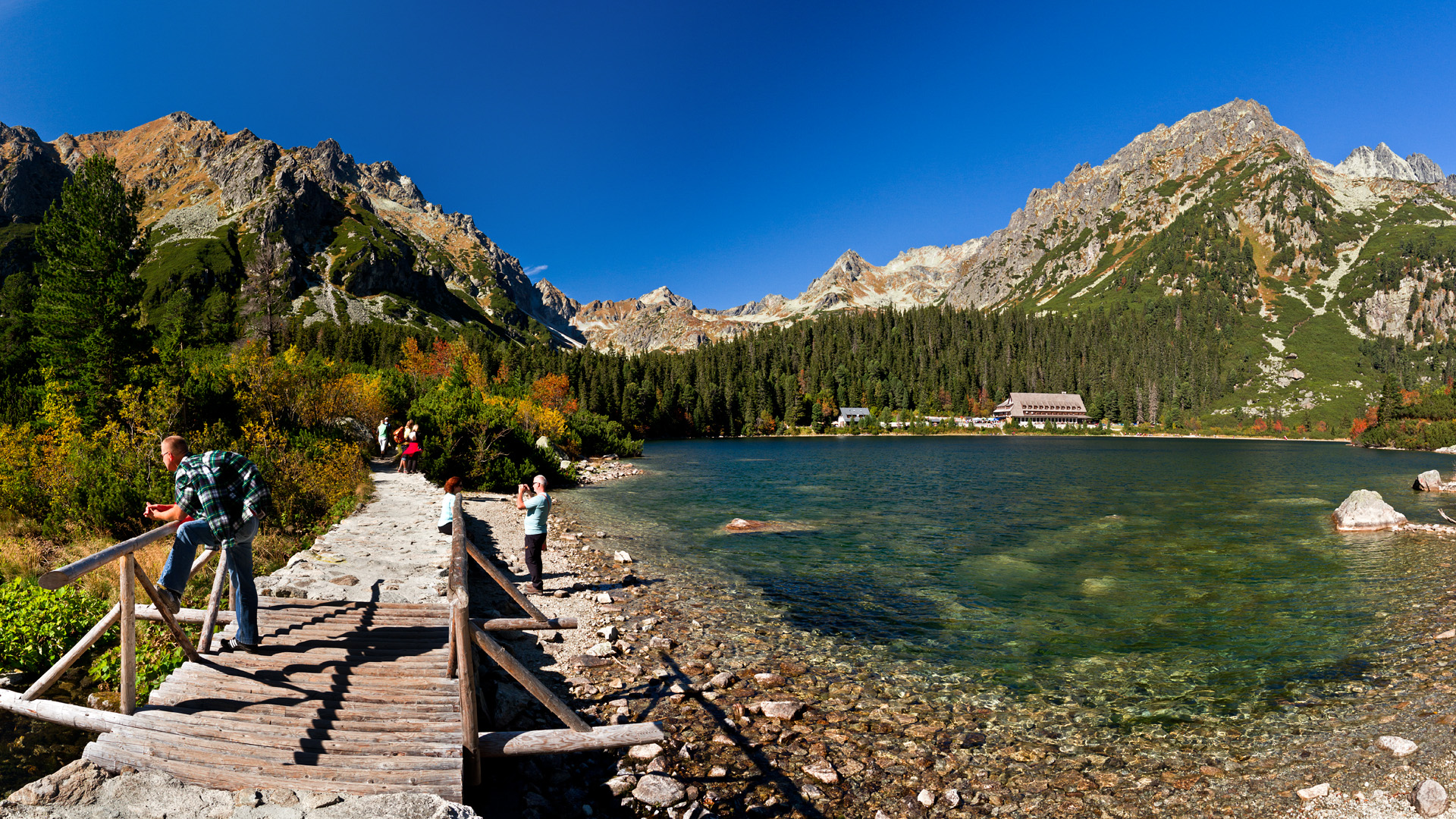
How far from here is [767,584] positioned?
1997cm

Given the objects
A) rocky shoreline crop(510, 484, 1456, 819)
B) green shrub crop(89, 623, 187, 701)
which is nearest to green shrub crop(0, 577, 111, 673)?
green shrub crop(89, 623, 187, 701)

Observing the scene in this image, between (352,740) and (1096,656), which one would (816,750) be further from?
(1096,656)

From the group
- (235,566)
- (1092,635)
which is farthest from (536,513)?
(1092,635)

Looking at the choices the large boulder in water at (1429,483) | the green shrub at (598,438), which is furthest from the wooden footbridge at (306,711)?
the large boulder in water at (1429,483)

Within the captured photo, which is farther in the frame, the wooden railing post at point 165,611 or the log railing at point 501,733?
Answer: the wooden railing post at point 165,611

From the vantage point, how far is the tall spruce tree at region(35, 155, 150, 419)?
28.8 m

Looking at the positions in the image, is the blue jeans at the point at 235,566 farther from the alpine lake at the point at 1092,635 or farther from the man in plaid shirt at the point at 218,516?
the alpine lake at the point at 1092,635

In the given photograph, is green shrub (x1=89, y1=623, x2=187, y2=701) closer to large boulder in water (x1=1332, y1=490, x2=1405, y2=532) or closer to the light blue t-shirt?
the light blue t-shirt

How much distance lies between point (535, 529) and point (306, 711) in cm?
962

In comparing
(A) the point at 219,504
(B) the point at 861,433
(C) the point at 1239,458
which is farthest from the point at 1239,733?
(B) the point at 861,433

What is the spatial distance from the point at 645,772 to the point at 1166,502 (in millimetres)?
44615

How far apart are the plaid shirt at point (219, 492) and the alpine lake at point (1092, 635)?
9.67 m

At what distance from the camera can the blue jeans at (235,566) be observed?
826cm

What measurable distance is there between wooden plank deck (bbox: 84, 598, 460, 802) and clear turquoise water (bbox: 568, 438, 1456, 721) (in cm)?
1008
